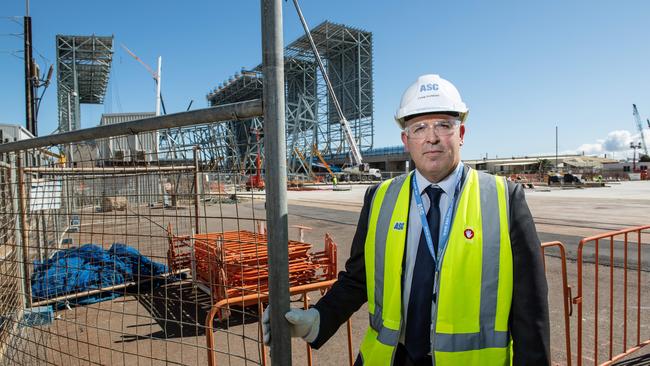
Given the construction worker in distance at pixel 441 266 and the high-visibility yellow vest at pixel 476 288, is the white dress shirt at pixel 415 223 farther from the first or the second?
the high-visibility yellow vest at pixel 476 288

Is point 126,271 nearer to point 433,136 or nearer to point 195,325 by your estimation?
point 195,325

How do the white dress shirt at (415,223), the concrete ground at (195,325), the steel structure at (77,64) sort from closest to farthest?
the white dress shirt at (415,223) → the concrete ground at (195,325) → the steel structure at (77,64)

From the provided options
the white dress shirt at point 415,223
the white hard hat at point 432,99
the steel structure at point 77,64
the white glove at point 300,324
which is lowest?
the white glove at point 300,324

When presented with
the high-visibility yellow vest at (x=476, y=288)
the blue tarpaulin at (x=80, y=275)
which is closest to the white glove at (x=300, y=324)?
the high-visibility yellow vest at (x=476, y=288)

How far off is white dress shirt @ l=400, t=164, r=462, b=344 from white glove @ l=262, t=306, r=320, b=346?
0.41 meters

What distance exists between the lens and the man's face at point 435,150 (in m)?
1.87

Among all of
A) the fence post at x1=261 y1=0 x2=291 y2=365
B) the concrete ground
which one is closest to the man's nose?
the fence post at x1=261 y1=0 x2=291 y2=365

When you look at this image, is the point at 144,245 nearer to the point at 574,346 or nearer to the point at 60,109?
the point at 574,346

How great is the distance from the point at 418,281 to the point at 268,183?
80 cm

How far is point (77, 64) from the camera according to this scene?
3803 cm

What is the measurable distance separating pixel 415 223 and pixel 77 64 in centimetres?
4480

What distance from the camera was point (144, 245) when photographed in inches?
413

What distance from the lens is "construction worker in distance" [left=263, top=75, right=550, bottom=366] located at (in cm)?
166

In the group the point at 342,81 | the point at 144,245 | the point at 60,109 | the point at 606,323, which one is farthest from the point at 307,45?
the point at 606,323
